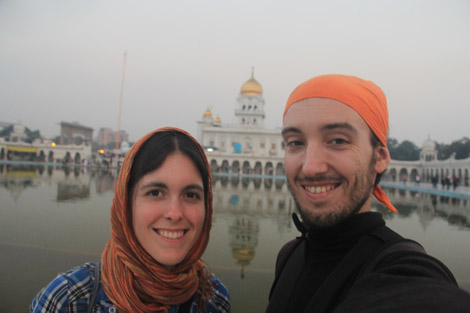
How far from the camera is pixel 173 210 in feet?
4.95

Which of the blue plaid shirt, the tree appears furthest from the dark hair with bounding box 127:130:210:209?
the tree

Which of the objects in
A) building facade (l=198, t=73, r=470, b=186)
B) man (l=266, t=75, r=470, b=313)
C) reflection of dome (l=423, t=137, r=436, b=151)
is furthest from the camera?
reflection of dome (l=423, t=137, r=436, b=151)

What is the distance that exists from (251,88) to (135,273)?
148ft

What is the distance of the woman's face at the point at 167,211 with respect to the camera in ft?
5.03

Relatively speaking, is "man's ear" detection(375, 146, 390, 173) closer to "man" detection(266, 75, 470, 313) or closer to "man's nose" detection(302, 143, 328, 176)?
"man" detection(266, 75, 470, 313)

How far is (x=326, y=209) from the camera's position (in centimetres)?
132

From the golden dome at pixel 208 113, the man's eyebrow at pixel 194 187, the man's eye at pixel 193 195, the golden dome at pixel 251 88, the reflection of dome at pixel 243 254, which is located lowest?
the reflection of dome at pixel 243 254

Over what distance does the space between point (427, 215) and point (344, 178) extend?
39.5 feet

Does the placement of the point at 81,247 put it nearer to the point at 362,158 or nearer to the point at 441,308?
the point at 362,158

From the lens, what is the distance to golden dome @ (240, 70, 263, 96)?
45.1 meters

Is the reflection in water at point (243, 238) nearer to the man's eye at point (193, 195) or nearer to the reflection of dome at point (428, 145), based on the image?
the man's eye at point (193, 195)

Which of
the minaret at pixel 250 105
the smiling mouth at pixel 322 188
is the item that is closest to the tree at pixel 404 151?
the minaret at pixel 250 105

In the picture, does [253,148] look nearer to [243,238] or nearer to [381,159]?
[243,238]

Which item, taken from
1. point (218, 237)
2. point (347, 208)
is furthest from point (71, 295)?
point (218, 237)
